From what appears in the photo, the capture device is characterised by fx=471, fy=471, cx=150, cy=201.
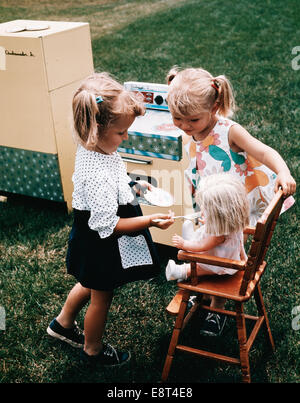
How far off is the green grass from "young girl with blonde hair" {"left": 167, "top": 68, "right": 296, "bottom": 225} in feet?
2.37

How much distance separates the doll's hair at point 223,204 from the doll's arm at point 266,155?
7.5 inches

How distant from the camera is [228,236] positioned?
2.08m

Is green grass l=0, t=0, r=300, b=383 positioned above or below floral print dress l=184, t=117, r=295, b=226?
below

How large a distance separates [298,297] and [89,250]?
4.49 feet

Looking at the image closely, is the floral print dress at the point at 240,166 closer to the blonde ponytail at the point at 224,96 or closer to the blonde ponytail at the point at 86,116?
the blonde ponytail at the point at 224,96

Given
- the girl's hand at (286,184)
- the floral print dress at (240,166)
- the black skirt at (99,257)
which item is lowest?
the black skirt at (99,257)

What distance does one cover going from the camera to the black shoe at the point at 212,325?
2.60 meters

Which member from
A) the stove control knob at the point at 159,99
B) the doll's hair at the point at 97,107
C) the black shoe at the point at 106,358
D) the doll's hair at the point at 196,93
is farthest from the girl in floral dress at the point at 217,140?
the stove control knob at the point at 159,99

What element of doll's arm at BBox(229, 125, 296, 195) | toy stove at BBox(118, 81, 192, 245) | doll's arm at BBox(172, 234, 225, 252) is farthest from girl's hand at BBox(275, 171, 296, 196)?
toy stove at BBox(118, 81, 192, 245)

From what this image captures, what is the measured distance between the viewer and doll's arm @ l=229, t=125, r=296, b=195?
202 cm

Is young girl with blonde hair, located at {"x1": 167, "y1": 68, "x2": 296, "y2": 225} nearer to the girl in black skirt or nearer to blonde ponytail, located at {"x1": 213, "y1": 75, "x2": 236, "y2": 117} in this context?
blonde ponytail, located at {"x1": 213, "y1": 75, "x2": 236, "y2": 117}

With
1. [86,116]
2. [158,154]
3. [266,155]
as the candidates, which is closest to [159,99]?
[158,154]
